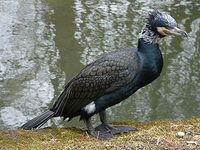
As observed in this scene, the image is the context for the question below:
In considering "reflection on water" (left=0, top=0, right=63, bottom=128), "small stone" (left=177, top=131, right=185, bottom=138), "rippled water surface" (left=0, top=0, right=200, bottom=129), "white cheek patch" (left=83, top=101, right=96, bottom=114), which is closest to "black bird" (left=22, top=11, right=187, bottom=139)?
"white cheek patch" (left=83, top=101, right=96, bottom=114)

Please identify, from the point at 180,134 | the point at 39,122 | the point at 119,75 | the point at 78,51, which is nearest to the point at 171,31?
the point at 119,75

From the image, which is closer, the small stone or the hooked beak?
the small stone

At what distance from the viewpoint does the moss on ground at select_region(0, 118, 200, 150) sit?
5.18 meters

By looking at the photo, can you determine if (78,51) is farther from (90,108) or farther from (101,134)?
(101,134)

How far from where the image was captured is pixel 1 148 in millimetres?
5285

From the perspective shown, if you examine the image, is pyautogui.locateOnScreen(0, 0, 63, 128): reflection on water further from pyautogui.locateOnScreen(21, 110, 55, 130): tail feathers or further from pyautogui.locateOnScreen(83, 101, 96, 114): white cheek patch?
pyautogui.locateOnScreen(83, 101, 96, 114): white cheek patch

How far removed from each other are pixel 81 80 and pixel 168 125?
3.55 ft

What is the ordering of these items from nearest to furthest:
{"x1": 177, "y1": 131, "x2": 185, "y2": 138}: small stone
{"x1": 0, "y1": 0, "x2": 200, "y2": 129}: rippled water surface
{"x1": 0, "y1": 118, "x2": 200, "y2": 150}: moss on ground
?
{"x1": 0, "y1": 118, "x2": 200, "y2": 150}: moss on ground < {"x1": 177, "y1": 131, "x2": 185, "y2": 138}: small stone < {"x1": 0, "y1": 0, "x2": 200, "y2": 129}: rippled water surface

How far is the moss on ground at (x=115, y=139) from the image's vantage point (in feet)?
17.0

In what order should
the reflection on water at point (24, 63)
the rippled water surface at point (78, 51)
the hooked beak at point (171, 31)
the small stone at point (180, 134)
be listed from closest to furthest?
the small stone at point (180, 134) < the hooked beak at point (171, 31) < the reflection on water at point (24, 63) < the rippled water surface at point (78, 51)

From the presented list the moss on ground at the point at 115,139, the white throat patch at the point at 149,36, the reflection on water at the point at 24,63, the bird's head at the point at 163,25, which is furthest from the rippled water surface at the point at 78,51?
the bird's head at the point at 163,25

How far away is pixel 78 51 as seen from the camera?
12.4m

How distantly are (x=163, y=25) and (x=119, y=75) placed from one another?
71 cm

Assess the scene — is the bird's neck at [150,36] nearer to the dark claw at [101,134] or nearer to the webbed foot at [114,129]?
the webbed foot at [114,129]
